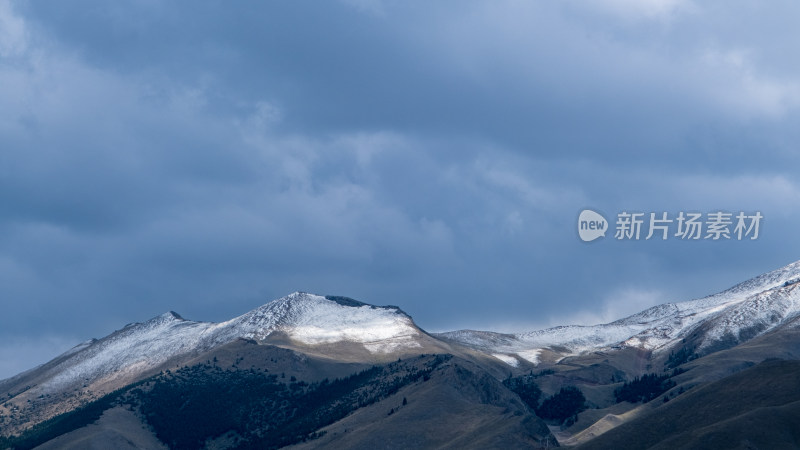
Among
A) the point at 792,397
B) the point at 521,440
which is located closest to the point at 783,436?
the point at 792,397

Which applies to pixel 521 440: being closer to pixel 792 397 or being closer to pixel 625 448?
pixel 625 448

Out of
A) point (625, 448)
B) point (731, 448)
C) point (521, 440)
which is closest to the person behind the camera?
point (731, 448)

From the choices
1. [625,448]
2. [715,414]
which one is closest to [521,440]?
[625,448]

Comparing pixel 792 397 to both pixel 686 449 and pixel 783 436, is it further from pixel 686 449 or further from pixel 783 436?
pixel 686 449

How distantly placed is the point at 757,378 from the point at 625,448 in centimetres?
4043

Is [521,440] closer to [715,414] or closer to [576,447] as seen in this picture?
[576,447]

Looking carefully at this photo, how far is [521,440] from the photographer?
19475cm

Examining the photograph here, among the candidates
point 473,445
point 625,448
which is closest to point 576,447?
point 625,448

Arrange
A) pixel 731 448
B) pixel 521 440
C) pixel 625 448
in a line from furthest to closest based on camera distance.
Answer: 1. pixel 521 440
2. pixel 625 448
3. pixel 731 448

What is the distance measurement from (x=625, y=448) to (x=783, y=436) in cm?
3006

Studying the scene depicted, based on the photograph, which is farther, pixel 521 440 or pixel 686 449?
pixel 521 440

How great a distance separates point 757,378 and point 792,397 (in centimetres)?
1439

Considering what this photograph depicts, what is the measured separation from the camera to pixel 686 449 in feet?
529

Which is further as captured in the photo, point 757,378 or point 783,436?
point 757,378
